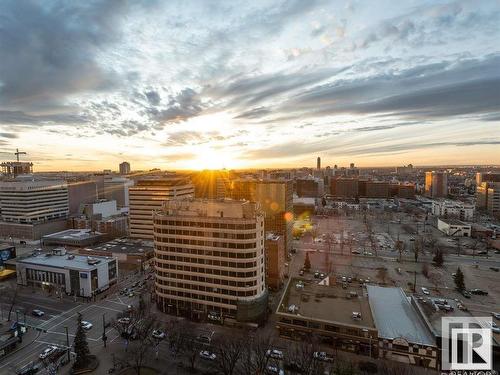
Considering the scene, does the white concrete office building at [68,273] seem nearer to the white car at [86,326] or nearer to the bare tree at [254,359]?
the white car at [86,326]

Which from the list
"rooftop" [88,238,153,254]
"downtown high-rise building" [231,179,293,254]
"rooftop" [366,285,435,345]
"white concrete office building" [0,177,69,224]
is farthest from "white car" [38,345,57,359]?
"white concrete office building" [0,177,69,224]

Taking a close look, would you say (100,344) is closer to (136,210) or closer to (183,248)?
(183,248)

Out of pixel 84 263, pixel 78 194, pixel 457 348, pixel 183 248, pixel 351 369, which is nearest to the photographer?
pixel 351 369

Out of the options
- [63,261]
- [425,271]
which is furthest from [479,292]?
[63,261]

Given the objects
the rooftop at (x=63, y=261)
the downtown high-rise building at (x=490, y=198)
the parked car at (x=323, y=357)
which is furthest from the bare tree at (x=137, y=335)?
the downtown high-rise building at (x=490, y=198)

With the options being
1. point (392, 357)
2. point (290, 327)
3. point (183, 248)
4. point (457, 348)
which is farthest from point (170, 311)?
point (457, 348)

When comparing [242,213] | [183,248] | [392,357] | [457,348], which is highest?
[242,213]
